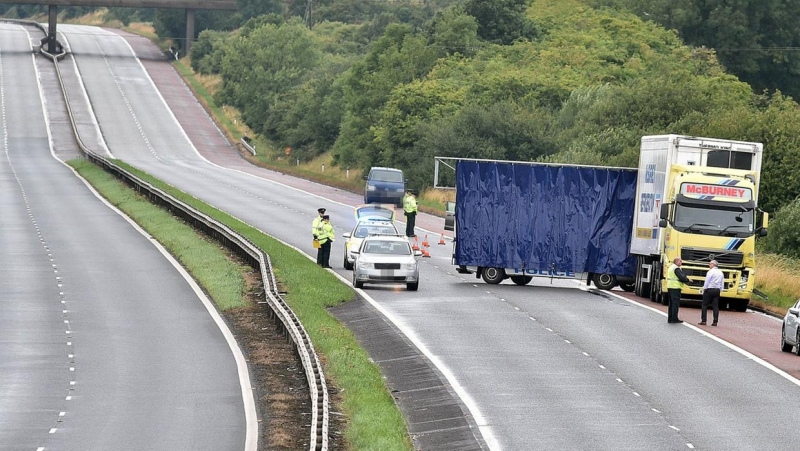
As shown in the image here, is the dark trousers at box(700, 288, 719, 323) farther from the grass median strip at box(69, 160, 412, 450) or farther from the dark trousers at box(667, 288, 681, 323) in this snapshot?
the grass median strip at box(69, 160, 412, 450)

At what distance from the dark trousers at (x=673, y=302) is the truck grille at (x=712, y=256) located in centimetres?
342

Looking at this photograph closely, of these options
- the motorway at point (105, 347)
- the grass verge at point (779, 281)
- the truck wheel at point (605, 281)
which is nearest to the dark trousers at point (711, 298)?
the grass verge at point (779, 281)

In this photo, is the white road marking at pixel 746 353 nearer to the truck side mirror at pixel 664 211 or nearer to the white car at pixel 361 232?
the truck side mirror at pixel 664 211

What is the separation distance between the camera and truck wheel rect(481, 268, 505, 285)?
3888 cm

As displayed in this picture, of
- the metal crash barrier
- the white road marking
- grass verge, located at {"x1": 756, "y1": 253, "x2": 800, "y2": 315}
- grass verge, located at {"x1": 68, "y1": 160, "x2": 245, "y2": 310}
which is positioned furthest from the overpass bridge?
the white road marking

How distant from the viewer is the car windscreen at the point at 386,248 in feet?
119

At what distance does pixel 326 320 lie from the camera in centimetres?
3000

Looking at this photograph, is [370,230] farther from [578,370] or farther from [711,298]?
[578,370]

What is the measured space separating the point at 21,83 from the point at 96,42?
2902cm

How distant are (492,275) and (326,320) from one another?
32.5 ft

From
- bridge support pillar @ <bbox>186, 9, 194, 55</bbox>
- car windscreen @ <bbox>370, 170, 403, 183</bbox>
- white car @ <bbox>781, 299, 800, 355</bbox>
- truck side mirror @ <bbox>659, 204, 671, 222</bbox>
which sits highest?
bridge support pillar @ <bbox>186, 9, 194, 55</bbox>

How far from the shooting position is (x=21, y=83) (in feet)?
390

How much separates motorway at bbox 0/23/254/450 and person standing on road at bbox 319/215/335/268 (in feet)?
14.2

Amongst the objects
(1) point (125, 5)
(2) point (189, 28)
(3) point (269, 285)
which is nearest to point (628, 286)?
(3) point (269, 285)
